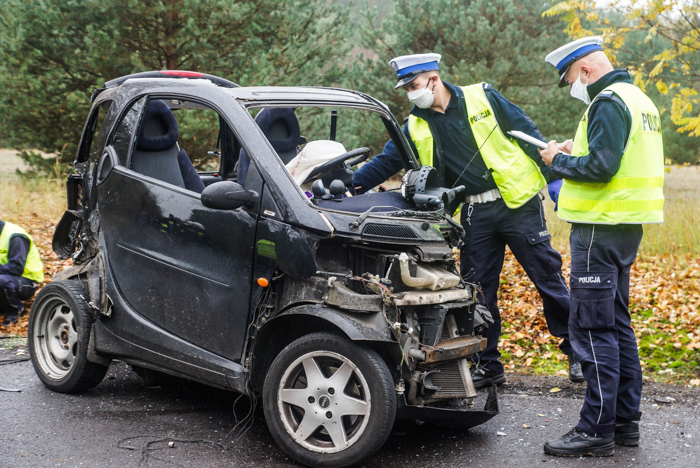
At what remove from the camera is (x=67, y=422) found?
170 inches

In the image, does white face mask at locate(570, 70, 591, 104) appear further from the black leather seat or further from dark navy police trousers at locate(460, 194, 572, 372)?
the black leather seat

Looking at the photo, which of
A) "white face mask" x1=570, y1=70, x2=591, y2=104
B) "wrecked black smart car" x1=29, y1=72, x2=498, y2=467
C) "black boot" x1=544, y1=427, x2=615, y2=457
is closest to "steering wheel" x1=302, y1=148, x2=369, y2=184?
"wrecked black smart car" x1=29, y1=72, x2=498, y2=467

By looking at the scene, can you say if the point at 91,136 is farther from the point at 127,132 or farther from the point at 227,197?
the point at 227,197

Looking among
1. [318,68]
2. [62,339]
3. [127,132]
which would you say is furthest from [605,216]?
[318,68]

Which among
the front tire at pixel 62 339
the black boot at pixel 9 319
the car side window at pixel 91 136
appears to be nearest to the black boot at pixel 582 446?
the front tire at pixel 62 339

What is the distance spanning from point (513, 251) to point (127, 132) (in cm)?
272

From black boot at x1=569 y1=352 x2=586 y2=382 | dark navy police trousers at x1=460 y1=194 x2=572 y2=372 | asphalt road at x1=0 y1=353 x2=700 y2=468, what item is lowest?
asphalt road at x1=0 y1=353 x2=700 y2=468

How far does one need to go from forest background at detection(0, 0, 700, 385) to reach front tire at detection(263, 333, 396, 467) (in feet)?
8.38

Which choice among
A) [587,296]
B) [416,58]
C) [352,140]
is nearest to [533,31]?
[352,140]

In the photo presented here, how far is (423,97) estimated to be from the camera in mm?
4992

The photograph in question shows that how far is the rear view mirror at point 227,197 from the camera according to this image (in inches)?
148

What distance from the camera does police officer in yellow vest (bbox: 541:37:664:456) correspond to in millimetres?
3748

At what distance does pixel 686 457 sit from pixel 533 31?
56.2 feet

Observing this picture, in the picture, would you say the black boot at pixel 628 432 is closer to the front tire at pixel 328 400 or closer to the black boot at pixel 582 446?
the black boot at pixel 582 446
